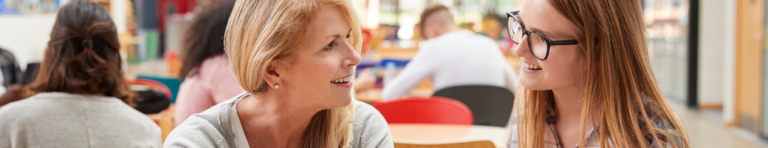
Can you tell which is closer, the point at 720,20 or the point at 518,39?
the point at 518,39

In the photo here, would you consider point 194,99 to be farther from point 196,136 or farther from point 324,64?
point 324,64

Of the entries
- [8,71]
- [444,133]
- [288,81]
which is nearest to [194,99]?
[444,133]

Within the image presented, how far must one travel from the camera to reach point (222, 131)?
3.56ft

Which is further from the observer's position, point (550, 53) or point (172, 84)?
point (172, 84)

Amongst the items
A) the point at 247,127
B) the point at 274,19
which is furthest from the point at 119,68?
the point at 274,19

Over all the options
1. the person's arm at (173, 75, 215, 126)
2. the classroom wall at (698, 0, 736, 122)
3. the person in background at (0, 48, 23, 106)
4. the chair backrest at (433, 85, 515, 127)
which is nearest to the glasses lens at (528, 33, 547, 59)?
the person's arm at (173, 75, 215, 126)

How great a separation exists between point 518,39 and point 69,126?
3.93ft

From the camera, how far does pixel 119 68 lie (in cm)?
165

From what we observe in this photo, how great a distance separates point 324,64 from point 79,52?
87cm

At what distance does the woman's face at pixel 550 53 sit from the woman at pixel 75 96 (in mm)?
1107

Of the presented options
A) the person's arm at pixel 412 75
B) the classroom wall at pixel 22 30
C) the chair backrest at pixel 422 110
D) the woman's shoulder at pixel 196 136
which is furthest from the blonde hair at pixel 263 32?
the classroom wall at pixel 22 30

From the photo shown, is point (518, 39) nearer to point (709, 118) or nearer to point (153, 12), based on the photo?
point (709, 118)

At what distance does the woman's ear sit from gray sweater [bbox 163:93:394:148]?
0.12 meters

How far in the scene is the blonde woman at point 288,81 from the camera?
3.25 ft
